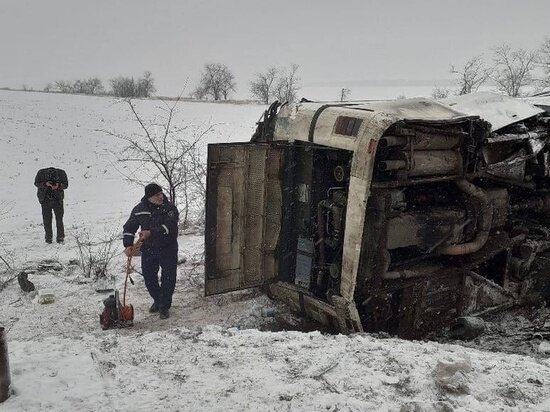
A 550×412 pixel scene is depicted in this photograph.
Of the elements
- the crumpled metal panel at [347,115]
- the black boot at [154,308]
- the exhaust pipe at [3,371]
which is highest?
the crumpled metal panel at [347,115]

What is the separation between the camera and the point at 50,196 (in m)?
8.45

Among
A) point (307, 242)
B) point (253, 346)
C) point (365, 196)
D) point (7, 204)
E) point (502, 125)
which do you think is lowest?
point (7, 204)

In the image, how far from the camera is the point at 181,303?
20.0 ft

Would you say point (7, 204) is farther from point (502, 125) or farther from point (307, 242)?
point (502, 125)

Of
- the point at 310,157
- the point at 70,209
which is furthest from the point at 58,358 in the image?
the point at 70,209

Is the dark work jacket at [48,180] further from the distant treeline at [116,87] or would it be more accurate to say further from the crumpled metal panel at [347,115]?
the distant treeline at [116,87]

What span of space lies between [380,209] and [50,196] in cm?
611

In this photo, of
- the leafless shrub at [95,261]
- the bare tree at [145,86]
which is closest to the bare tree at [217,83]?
the bare tree at [145,86]

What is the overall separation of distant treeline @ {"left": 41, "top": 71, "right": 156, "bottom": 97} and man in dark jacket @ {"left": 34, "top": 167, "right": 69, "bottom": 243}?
140ft

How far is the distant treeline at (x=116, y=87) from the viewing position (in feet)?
183

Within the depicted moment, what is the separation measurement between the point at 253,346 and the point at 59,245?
5.62 meters

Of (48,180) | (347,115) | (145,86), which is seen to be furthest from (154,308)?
(145,86)

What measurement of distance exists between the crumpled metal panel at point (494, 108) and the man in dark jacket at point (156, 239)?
348 cm

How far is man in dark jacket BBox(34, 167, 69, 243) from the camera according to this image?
833 cm
